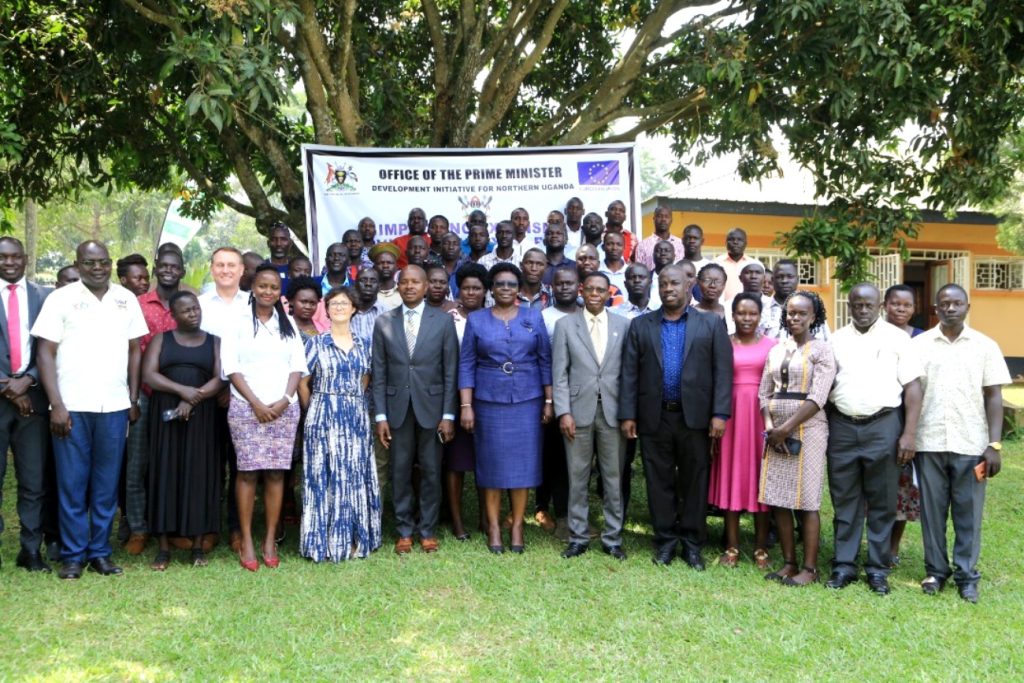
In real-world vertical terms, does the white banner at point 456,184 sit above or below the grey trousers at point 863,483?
above

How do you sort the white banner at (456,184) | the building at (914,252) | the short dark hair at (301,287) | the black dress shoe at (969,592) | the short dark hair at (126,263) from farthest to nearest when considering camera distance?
the building at (914,252), the white banner at (456,184), the short dark hair at (126,263), the short dark hair at (301,287), the black dress shoe at (969,592)

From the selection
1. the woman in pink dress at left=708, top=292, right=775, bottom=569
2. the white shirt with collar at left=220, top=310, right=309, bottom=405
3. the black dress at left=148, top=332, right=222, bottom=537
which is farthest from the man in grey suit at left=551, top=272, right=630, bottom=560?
the black dress at left=148, top=332, right=222, bottom=537

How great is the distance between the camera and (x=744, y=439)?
5.22 m

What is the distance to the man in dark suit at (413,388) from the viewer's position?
18.0ft

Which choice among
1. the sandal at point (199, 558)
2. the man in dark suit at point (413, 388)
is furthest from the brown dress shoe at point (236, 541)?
the man in dark suit at point (413, 388)

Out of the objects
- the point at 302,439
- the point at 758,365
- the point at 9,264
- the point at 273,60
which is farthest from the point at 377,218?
the point at 758,365

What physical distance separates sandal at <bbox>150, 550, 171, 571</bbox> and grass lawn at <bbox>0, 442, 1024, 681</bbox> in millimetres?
58

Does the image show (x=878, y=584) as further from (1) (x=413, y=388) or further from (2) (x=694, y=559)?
(1) (x=413, y=388)

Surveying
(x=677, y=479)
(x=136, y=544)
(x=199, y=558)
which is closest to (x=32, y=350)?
(x=136, y=544)

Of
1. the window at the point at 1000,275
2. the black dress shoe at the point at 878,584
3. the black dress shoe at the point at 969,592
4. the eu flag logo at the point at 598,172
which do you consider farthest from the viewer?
the window at the point at 1000,275

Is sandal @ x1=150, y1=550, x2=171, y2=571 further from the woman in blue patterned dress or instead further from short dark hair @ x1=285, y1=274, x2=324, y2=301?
short dark hair @ x1=285, y1=274, x2=324, y2=301

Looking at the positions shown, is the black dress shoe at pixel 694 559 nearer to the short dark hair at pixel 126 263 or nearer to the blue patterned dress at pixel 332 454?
the blue patterned dress at pixel 332 454

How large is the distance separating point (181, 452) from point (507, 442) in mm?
2008

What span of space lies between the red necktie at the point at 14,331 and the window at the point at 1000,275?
1558 centimetres
